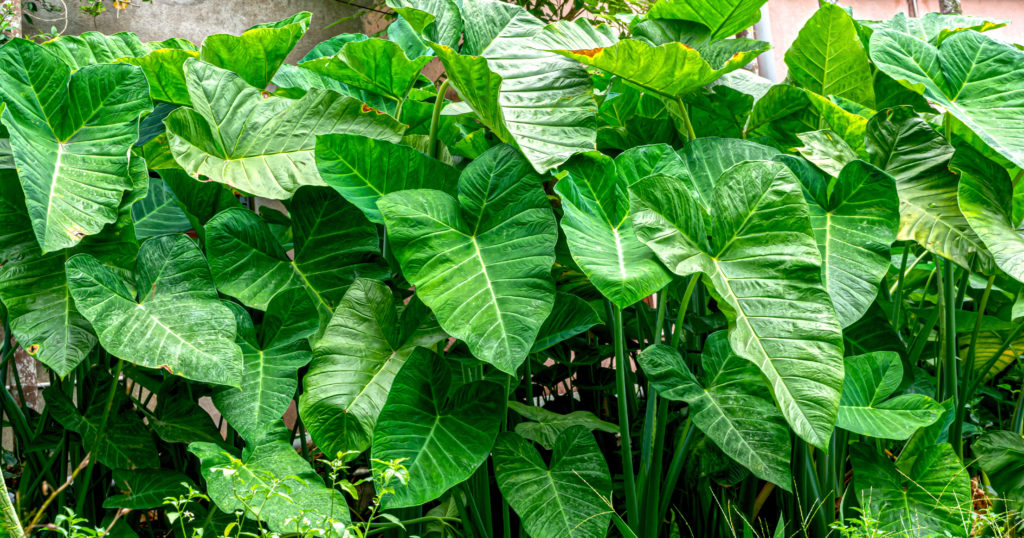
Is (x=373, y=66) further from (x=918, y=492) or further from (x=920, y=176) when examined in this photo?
(x=918, y=492)

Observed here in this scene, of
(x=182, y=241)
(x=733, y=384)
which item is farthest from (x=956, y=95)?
(x=182, y=241)

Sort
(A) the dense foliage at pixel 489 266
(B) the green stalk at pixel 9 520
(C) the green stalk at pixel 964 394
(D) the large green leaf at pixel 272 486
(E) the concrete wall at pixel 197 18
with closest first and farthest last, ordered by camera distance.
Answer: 1. (B) the green stalk at pixel 9 520
2. (D) the large green leaf at pixel 272 486
3. (A) the dense foliage at pixel 489 266
4. (C) the green stalk at pixel 964 394
5. (E) the concrete wall at pixel 197 18

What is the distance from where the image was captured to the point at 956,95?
1.58m

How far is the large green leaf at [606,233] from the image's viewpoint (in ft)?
3.76

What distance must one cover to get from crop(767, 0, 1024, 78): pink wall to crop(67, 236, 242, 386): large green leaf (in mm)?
3914

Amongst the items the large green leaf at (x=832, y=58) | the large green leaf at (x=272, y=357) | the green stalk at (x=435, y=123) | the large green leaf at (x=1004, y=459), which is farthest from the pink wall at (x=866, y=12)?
the large green leaf at (x=272, y=357)

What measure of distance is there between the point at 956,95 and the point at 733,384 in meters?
0.79

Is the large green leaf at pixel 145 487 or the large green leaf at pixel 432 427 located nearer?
the large green leaf at pixel 432 427

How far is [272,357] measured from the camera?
1351 mm

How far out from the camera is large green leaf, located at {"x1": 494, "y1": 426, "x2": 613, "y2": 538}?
128cm

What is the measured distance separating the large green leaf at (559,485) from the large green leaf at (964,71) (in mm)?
939

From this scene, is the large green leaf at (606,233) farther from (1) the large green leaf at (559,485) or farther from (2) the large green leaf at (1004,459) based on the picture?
(2) the large green leaf at (1004,459)

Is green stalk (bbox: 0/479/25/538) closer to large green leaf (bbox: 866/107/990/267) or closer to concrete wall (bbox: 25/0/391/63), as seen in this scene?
large green leaf (bbox: 866/107/990/267)

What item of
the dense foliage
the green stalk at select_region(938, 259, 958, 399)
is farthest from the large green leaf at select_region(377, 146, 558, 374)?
the green stalk at select_region(938, 259, 958, 399)
